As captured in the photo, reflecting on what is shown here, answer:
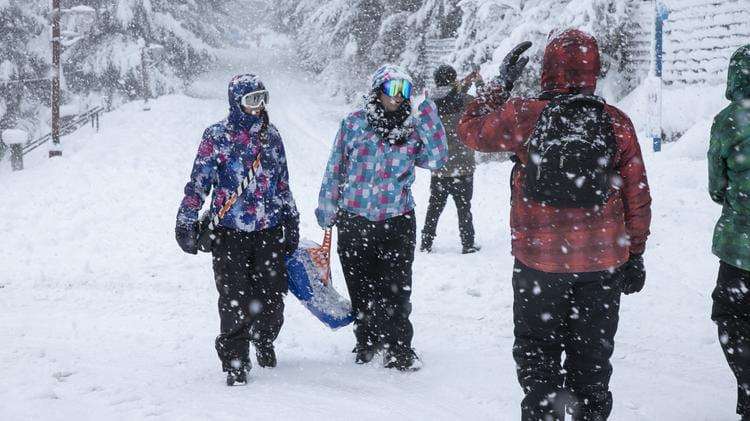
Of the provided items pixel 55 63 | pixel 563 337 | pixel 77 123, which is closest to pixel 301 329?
pixel 563 337

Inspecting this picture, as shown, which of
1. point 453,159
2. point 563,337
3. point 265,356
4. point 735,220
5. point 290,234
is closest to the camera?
point 563,337

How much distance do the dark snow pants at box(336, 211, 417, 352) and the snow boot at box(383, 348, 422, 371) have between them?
3 centimetres

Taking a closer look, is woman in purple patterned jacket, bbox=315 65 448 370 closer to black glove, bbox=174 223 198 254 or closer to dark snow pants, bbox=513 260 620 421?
black glove, bbox=174 223 198 254

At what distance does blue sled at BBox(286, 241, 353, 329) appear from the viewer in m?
4.79

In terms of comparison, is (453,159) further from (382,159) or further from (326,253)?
(382,159)

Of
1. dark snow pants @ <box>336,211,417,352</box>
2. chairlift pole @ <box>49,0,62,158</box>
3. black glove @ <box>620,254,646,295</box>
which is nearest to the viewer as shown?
black glove @ <box>620,254,646,295</box>

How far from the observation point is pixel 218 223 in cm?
440

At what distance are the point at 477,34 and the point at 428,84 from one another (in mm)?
8719

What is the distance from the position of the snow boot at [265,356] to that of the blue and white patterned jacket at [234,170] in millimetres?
912

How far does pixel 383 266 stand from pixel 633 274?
1.84 m

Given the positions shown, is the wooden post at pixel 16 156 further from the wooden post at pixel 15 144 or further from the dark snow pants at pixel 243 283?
the dark snow pants at pixel 243 283

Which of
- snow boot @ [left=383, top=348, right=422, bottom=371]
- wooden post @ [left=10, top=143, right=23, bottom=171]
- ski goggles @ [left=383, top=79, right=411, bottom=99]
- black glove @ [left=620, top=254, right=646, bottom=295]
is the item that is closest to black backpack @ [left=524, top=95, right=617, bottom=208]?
black glove @ [left=620, top=254, right=646, bottom=295]

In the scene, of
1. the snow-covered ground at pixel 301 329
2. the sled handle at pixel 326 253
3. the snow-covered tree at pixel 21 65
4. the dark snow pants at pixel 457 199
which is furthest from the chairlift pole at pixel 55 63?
the sled handle at pixel 326 253

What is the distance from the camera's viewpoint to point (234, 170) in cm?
441
